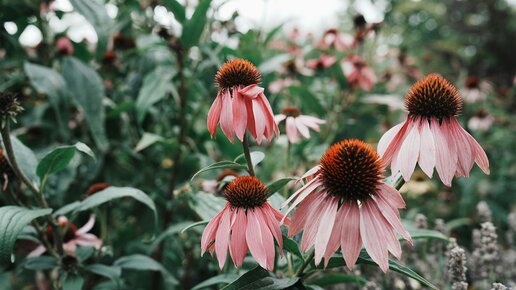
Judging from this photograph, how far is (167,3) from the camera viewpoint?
101cm

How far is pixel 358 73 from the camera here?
5.19 ft

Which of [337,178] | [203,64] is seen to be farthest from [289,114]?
[337,178]

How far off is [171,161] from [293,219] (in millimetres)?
794

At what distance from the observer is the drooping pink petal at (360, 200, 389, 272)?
0.49 meters

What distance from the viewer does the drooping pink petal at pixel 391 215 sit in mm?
503

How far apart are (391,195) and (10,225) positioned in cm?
52

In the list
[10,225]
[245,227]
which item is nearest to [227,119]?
[245,227]

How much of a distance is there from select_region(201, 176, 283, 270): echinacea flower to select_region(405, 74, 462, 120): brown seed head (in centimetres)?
23

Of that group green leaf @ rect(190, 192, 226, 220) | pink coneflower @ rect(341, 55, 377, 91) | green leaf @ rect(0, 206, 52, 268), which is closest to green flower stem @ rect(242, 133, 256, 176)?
green leaf @ rect(190, 192, 226, 220)

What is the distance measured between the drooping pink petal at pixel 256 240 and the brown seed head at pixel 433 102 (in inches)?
10.1

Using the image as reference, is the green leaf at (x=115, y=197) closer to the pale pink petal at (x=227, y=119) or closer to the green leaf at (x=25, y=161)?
the green leaf at (x=25, y=161)

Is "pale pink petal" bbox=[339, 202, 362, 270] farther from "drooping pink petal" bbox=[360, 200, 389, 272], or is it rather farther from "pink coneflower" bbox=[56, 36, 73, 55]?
"pink coneflower" bbox=[56, 36, 73, 55]

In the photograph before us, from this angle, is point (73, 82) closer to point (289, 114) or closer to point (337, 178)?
point (289, 114)

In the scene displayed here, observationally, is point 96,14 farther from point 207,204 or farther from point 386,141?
point 386,141
